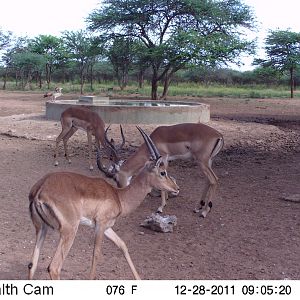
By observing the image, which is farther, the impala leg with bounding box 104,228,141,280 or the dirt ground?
the dirt ground

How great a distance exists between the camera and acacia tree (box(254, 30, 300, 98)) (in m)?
33.1

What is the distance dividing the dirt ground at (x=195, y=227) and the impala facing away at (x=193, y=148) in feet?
0.64

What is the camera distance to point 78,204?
3705 millimetres

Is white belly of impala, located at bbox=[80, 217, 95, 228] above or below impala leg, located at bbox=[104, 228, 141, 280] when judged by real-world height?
above

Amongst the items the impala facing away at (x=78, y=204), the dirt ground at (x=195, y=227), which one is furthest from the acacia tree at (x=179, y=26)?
the impala facing away at (x=78, y=204)

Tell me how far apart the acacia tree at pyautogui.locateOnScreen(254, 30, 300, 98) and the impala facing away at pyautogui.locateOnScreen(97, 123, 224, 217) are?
90.7ft

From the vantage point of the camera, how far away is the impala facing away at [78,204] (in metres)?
3.56

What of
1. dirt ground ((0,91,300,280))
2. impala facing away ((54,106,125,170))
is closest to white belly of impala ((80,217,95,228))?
dirt ground ((0,91,300,280))

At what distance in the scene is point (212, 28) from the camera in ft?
82.4

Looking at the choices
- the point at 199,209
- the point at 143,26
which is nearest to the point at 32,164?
the point at 199,209

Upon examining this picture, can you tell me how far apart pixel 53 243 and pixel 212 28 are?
21.8 meters

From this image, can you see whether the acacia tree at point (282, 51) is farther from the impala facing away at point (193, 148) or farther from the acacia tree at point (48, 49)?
the impala facing away at point (193, 148)

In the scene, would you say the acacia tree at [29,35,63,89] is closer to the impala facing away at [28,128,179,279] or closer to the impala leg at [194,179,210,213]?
the impala leg at [194,179,210,213]

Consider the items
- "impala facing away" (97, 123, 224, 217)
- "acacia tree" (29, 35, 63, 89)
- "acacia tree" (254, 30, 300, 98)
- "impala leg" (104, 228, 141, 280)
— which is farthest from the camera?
"acacia tree" (29, 35, 63, 89)
